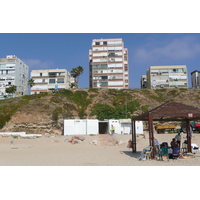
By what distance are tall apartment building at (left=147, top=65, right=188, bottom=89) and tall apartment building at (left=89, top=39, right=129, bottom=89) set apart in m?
13.0

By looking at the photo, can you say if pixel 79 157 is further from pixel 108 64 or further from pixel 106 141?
pixel 108 64

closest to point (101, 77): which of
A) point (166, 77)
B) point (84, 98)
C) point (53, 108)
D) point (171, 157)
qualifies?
point (166, 77)

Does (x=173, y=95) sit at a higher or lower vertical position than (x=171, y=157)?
higher

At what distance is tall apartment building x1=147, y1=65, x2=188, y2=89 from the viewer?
8844cm

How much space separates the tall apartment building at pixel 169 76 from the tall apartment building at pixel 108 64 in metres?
13.0

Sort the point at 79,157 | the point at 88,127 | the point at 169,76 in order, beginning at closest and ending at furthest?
the point at 79,157, the point at 88,127, the point at 169,76

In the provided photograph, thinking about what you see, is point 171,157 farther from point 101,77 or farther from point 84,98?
point 101,77

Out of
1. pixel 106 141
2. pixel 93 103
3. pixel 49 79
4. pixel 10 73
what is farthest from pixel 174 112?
pixel 10 73

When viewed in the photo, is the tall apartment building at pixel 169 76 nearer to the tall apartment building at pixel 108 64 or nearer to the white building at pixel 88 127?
the tall apartment building at pixel 108 64

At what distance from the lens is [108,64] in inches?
3433

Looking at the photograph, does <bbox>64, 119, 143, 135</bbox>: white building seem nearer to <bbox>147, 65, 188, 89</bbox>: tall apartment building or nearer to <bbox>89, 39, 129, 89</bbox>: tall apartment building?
<bbox>89, 39, 129, 89</bbox>: tall apartment building

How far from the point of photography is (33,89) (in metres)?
89.0

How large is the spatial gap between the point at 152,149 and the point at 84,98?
4101 cm

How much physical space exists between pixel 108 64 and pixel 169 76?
26.1m
